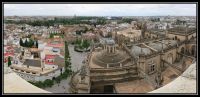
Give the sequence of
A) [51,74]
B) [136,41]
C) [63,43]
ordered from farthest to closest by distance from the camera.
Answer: [136,41]
[63,43]
[51,74]

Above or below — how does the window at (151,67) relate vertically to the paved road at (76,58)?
below

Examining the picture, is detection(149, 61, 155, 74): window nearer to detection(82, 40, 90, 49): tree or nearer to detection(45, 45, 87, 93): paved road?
detection(45, 45, 87, 93): paved road

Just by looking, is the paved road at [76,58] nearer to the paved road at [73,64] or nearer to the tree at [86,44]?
the paved road at [73,64]

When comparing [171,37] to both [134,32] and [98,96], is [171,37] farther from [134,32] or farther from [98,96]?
[98,96]

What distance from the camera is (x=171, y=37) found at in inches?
295

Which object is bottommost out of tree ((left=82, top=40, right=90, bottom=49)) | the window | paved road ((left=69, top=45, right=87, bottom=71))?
the window

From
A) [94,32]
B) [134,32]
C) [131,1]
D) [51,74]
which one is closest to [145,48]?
[94,32]

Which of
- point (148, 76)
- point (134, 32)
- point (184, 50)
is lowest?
point (148, 76)

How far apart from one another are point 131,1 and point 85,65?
10.4 ft

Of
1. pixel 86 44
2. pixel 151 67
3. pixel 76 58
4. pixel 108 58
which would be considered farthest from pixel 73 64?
pixel 151 67

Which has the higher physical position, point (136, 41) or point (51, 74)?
point (136, 41)

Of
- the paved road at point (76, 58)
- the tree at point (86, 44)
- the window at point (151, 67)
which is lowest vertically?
the window at point (151, 67)

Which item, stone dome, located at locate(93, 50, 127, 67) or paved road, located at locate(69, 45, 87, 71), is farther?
paved road, located at locate(69, 45, 87, 71)

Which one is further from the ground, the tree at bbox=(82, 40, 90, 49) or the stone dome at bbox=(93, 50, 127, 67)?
the tree at bbox=(82, 40, 90, 49)
